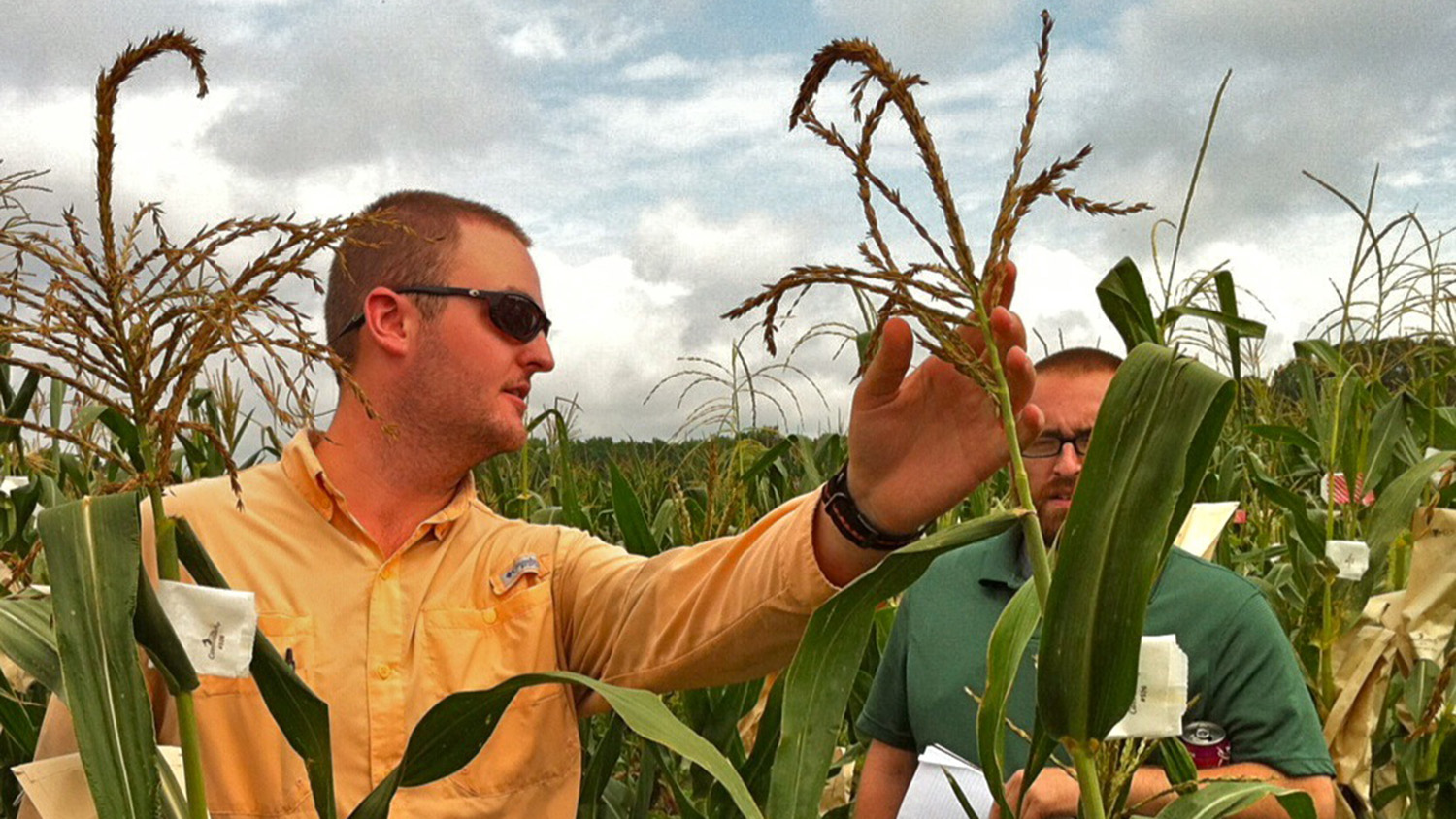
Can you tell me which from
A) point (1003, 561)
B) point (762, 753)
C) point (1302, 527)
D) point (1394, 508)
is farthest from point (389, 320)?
point (1394, 508)

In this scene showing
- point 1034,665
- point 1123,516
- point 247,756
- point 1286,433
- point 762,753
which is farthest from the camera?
point 1286,433

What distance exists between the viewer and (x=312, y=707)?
3.92 ft

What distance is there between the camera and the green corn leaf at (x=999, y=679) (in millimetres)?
1088

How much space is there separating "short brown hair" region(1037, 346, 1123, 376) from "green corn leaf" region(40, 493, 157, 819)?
6.16ft

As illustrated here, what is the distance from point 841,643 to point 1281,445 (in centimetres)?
364

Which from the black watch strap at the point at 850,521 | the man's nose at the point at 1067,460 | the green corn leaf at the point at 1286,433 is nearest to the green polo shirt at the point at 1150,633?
the man's nose at the point at 1067,460

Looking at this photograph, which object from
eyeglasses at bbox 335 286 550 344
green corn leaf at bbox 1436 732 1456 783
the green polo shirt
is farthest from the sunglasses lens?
green corn leaf at bbox 1436 732 1456 783

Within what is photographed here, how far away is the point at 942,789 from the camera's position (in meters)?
1.83

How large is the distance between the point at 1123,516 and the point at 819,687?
33 centimetres

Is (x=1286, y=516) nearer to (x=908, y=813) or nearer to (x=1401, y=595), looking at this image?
(x=1401, y=595)

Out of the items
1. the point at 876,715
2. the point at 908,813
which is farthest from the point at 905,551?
the point at 876,715

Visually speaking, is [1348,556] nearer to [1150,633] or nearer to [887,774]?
[1150,633]

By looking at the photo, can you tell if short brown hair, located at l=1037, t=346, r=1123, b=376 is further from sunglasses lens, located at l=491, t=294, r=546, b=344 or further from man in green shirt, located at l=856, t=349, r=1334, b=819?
sunglasses lens, located at l=491, t=294, r=546, b=344

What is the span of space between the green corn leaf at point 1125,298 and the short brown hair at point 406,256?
4.22ft
